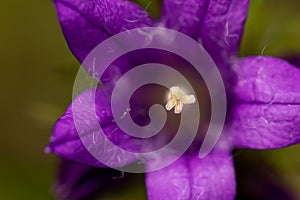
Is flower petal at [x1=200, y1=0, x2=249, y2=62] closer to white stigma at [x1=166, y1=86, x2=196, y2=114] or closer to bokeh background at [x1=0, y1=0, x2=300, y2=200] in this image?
white stigma at [x1=166, y1=86, x2=196, y2=114]

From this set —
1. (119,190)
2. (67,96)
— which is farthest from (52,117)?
(119,190)

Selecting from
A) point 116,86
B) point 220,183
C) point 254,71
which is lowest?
point 220,183

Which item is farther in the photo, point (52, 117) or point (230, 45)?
point (52, 117)

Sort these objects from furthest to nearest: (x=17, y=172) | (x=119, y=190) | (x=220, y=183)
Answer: (x=17, y=172) < (x=119, y=190) < (x=220, y=183)

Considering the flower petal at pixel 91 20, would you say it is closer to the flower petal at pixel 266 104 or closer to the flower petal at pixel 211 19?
the flower petal at pixel 211 19

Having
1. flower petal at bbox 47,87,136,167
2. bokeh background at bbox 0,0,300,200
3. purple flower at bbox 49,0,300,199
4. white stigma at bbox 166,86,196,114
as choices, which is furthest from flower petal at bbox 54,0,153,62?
bokeh background at bbox 0,0,300,200

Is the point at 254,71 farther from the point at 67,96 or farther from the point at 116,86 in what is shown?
the point at 67,96

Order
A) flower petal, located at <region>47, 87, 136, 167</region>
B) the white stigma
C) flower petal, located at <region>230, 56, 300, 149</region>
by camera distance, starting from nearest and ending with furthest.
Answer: flower petal, located at <region>47, 87, 136, 167</region> → flower petal, located at <region>230, 56, 300, 149</region> → the white stigma
